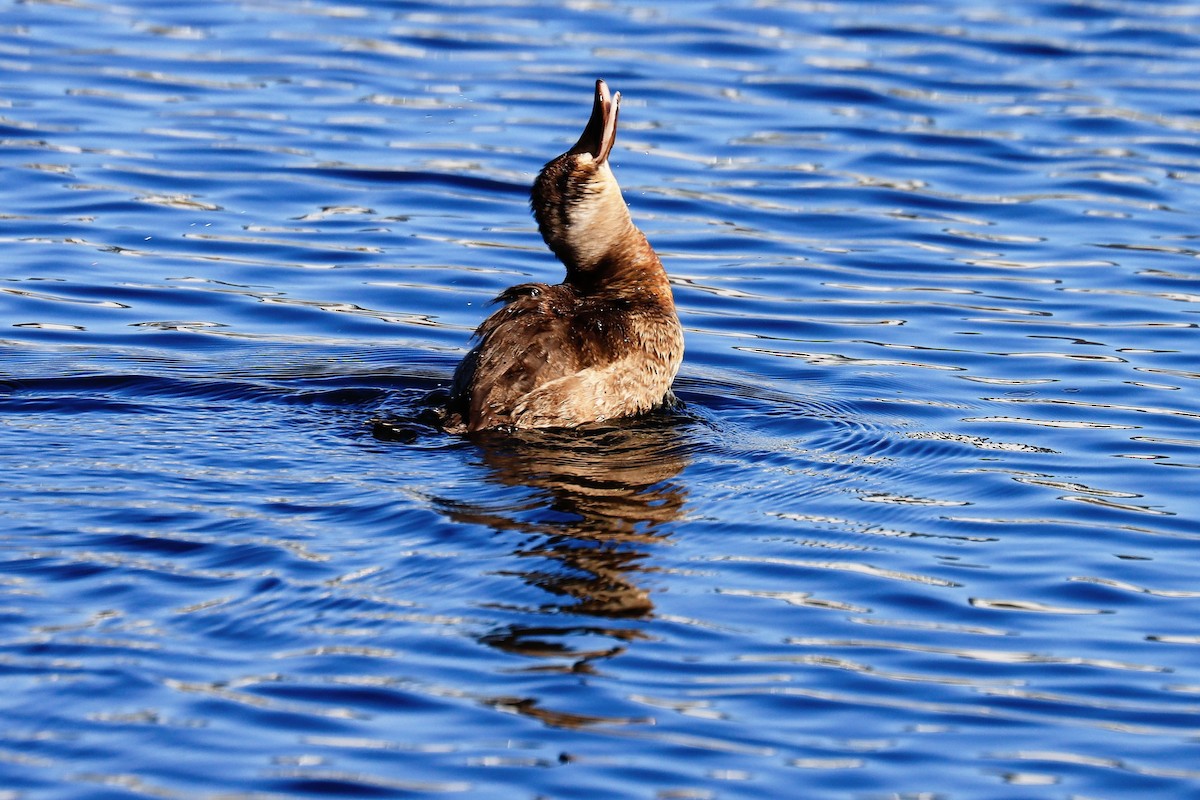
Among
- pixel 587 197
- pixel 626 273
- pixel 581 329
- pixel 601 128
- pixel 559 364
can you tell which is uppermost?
pixel 601 128

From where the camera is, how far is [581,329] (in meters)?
8.17

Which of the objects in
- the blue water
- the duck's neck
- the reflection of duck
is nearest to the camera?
the blue water

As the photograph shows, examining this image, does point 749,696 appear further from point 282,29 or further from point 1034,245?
point 282,29

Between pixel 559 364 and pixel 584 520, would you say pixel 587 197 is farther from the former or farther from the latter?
pixel 584 520

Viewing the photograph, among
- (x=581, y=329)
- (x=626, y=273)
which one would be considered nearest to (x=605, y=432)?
(x=581, y=329)

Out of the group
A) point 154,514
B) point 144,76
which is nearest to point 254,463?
point 154,514

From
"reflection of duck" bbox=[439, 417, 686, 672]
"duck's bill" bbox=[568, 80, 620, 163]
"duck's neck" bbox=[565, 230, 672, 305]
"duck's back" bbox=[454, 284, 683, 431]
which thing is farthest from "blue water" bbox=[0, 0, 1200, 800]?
"duck's bill" bbox=[568, 80, 620, 163]

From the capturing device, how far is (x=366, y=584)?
6.00 metres

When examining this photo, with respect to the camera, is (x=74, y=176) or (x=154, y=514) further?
(x=74, y=176)

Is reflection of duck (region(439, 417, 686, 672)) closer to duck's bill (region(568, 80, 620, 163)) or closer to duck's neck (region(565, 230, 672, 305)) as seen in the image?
duck's neck (region(565, 230, 672, 305))

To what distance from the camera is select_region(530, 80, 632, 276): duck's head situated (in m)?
8.57

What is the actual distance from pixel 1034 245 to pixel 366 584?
23.7 ft

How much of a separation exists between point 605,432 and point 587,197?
127 centimetres

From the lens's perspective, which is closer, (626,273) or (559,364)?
(559,364)
